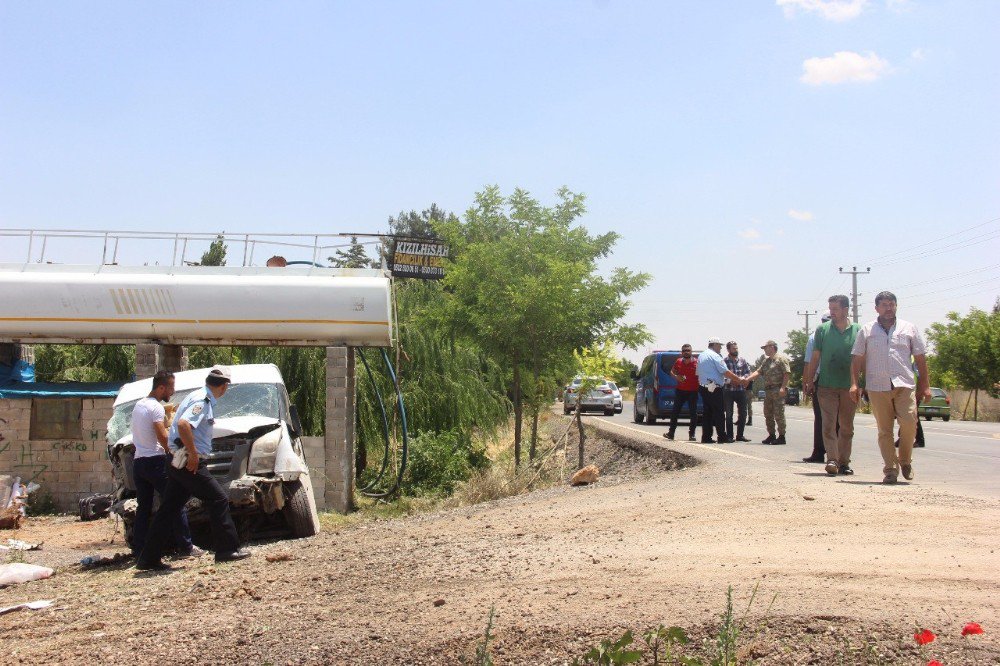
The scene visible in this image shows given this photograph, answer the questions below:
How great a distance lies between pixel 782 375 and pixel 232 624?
11946 millimetres

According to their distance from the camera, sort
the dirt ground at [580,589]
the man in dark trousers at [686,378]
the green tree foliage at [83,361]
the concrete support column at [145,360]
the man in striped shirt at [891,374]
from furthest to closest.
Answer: the green tree foliage at [83,361], the man in dark trousers at [686,378], the concrete support column at [145,360], the man in striped shirt at [891,374], the dirt ground at [580,589]

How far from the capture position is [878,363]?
9.78 meters

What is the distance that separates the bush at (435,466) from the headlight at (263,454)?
316 inches

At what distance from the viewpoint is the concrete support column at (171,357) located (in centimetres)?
1686

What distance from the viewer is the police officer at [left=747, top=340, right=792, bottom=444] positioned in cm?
1603

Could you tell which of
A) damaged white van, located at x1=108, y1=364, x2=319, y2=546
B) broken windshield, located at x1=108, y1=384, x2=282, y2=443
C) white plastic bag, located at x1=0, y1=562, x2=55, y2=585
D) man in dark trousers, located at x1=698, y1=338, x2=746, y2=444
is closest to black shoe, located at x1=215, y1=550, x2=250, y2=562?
damaged white van, located at x1=108, y1=364, x2=319, y2=546

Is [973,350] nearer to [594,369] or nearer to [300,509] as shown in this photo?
[594,369]

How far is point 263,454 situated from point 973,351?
48681 millimetres

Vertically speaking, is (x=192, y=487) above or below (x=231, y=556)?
above

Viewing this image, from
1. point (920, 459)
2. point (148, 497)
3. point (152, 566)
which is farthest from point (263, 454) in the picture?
point (920, 459)

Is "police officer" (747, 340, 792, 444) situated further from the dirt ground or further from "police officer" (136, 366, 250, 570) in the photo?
"police officer" (136, 366, 250, 570)

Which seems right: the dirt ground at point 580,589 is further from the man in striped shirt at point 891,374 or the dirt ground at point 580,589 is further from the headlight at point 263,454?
the headlight at point 263,454

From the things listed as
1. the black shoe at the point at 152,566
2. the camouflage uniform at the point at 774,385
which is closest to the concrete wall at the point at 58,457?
the black shoe at the point at 152,566

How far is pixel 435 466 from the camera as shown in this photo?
19.3m
